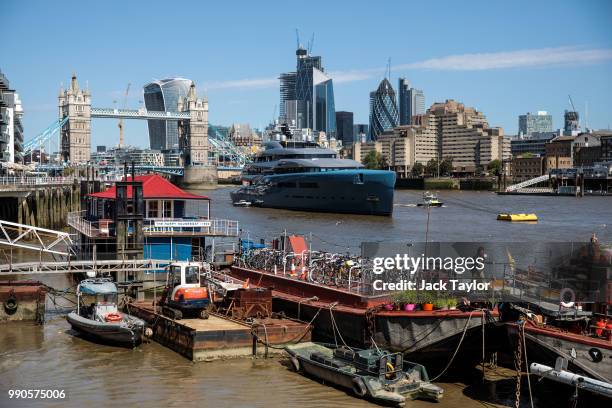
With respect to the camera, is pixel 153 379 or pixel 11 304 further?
pixel 11 304

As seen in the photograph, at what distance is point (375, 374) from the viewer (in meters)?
19.6

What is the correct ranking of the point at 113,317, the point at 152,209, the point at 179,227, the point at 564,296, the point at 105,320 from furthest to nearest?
the point at 152,209 → the point at 179,227 → the point at 113,317 → the point at 105,320 → the point at 564,296

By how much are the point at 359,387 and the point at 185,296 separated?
784 cm

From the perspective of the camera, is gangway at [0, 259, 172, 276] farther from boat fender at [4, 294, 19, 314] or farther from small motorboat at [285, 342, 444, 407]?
small motorboat at [285, 342, 444, 407]

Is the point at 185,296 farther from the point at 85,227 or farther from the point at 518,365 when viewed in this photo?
the point at 85,227

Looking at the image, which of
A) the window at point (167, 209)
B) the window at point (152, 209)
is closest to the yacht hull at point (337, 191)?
the window at point (167, 209)

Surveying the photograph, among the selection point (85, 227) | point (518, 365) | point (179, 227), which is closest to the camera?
point (518, 365)

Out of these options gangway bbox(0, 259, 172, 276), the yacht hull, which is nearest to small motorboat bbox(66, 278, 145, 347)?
gangway bbox(0, 259, 172, 276)

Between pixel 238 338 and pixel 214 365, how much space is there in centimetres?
117

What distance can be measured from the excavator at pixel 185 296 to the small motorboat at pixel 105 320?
1.15 m

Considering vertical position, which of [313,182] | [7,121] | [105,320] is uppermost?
[7,121]

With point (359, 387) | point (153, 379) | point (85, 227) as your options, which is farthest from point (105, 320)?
point (85, 227)

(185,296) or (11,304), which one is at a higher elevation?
(185,296)

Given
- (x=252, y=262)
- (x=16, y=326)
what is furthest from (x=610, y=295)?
(x=16, y=326)
